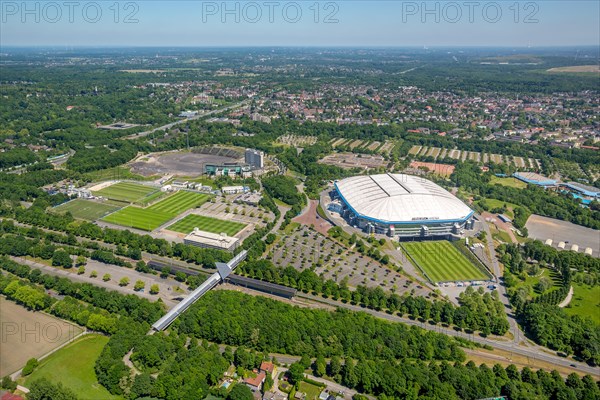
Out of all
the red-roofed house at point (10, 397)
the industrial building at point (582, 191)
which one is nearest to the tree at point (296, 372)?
the red-roofed house at point (10, 397)

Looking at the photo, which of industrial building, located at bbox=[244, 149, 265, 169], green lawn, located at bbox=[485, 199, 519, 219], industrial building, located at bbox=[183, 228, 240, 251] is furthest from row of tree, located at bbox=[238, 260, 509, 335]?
industrial building, located at bbox=[244, 149, 265, 169]

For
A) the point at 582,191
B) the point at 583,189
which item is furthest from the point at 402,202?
the point at 583,189

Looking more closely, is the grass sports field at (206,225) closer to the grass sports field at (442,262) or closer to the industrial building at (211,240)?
the industrial building at (211,240)

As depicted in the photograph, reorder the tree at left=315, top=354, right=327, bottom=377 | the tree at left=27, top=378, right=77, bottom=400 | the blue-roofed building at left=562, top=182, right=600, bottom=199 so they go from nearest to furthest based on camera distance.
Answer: the tree at left=27, top=378, right=77, bottom=400, the tree at left=315, top=354, right=327, bottom=377, the blue-roofed building at left=562, top=182, right=600, bottom=199

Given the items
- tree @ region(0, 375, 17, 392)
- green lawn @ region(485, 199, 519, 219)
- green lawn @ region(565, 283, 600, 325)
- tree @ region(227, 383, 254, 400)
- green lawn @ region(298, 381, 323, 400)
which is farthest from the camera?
green lawn @ region(485, 199, 519, 219)

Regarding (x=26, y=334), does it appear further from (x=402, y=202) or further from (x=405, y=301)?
(x=402, y=202)

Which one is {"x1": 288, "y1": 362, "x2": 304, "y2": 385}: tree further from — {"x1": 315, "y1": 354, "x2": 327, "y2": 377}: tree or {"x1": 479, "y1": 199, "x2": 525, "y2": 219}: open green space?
{"x1": 479, "y1": 199, "x2": 525, "y2": 219}: open green space

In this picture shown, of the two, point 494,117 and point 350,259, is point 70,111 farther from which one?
point 494,117
